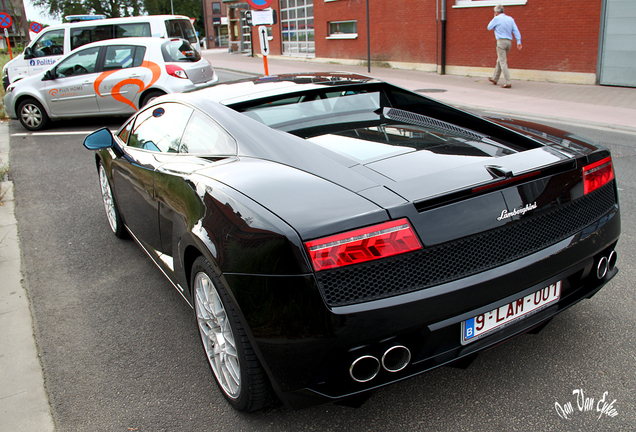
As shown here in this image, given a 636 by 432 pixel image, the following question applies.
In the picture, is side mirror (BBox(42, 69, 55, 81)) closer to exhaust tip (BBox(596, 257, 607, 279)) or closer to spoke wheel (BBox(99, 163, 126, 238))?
spoke wheel (BBox(99, 163, 126, 238))

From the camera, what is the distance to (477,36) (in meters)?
16.4

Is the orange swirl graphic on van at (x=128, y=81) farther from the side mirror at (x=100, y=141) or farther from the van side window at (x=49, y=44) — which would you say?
the side mirror at (x=100, y=141)

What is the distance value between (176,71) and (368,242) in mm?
9517

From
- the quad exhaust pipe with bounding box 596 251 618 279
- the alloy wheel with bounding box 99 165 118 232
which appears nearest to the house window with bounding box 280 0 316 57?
the alloy wheel with bounding box 99 165 118 232

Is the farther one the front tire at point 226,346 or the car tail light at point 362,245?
the front tire at point 226,346

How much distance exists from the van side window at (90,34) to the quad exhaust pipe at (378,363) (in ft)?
43.4

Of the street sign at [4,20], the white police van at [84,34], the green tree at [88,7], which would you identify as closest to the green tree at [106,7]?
the green tree at [88,7]

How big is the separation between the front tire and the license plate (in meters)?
0.85

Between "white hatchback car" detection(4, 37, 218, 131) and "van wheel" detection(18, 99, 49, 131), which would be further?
"van wheel" detection(18, 99, 49, 131)

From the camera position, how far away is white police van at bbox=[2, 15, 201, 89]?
12.9 meters

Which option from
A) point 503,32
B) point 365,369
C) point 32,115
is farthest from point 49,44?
point 365,369

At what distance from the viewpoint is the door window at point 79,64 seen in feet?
34.5

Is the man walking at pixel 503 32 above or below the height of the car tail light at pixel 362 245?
above

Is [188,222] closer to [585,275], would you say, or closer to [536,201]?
[536,201]
